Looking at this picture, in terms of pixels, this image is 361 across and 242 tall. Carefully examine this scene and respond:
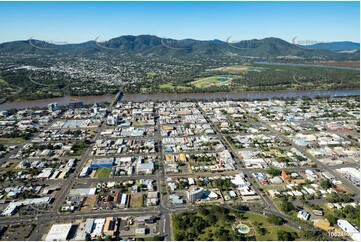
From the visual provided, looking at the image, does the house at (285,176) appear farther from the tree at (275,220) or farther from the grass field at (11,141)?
the grass field at (11,141)

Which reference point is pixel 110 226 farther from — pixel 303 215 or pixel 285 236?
pixel 303 215

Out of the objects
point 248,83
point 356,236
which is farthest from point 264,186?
point 248,83

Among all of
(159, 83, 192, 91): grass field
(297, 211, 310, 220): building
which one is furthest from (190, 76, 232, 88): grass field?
(297, 211, 310, 220): building

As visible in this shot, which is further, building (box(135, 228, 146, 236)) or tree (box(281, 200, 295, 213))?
tree (box(281, 200, 295, 213))

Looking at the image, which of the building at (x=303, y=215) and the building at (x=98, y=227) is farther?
the building at (x=303, y=215)

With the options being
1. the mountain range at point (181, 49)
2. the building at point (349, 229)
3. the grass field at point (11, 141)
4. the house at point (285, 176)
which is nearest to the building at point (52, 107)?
the grass field at point (11, 141)

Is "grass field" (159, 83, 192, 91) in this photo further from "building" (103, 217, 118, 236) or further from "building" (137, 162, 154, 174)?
"building" (103, 217, 118, 236)
